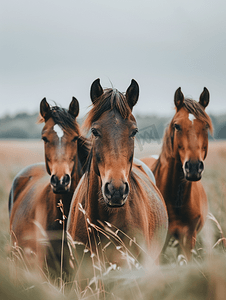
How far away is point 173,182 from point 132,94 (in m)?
1.53

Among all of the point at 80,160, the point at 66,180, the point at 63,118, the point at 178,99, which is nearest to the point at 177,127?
the point at 178,99

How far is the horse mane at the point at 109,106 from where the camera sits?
5.50ft

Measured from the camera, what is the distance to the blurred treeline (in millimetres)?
3348

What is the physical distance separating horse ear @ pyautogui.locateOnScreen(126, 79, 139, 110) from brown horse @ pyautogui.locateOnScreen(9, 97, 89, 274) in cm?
81

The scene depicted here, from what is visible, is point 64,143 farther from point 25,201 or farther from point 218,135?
point 218,135

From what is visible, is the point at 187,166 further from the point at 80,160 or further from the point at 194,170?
the point at 80,160

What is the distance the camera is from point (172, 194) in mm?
2990

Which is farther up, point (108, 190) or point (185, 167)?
point (108, 190)

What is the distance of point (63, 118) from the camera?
2.47 meters

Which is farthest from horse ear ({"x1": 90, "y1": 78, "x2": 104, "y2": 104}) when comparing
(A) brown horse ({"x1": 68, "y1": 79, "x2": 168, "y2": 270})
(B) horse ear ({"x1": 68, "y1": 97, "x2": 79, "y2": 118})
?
(B) horse ear ({"x1": 68, "y1": 97, "x2": 79, "y2": 118})

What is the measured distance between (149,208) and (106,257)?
2.19 ft

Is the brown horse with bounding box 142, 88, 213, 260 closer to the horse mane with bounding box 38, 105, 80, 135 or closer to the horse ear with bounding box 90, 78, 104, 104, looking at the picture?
the horse mane with bounding box 38, 105, 80, 135

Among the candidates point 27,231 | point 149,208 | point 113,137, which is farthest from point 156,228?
point 27,231

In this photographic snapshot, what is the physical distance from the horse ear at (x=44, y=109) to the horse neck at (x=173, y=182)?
1.48 metres
